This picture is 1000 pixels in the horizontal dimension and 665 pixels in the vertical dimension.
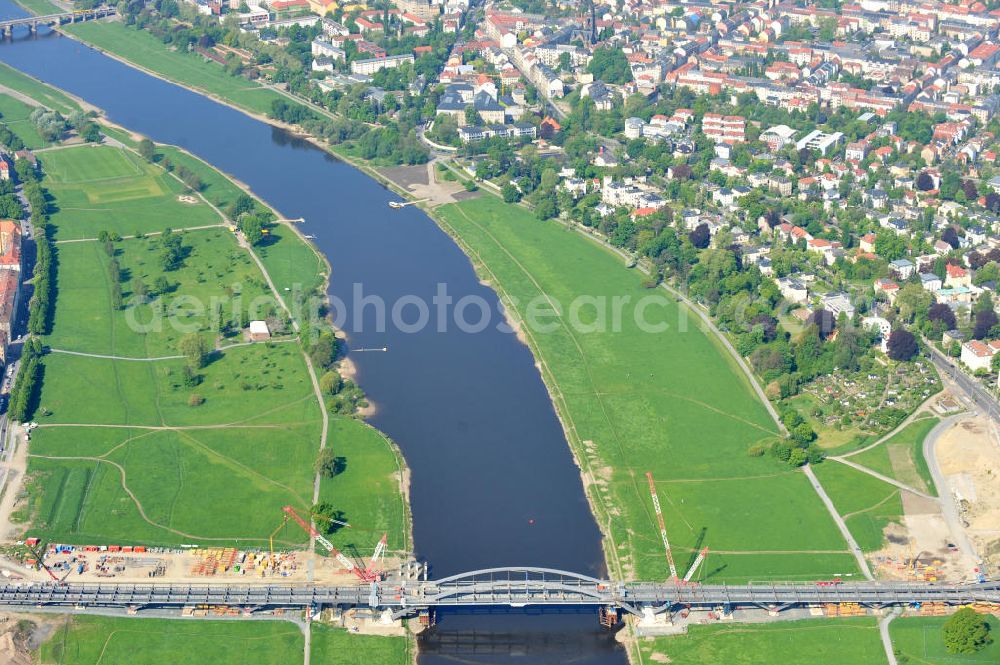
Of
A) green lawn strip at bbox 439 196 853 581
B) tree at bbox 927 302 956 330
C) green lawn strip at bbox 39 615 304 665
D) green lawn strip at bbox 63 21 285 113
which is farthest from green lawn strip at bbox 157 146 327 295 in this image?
tree at bbox 927 302 956 330

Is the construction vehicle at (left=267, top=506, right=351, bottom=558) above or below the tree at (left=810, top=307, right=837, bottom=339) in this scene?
below

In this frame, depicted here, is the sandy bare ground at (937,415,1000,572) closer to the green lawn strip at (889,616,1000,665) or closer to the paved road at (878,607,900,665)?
the green lawn strip at (889,616,1000,665)

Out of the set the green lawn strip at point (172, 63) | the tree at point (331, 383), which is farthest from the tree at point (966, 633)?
the green lawn strip at point (172, 63)

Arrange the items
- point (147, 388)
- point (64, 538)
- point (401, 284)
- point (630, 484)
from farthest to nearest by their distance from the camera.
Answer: point (401, 284) < point (147, 388) < point (630, 484) < point (64, 538)

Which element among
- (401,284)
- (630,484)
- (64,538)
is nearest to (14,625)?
(64,538)

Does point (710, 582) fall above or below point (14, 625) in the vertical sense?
above

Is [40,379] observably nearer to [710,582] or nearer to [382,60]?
[710,582]
